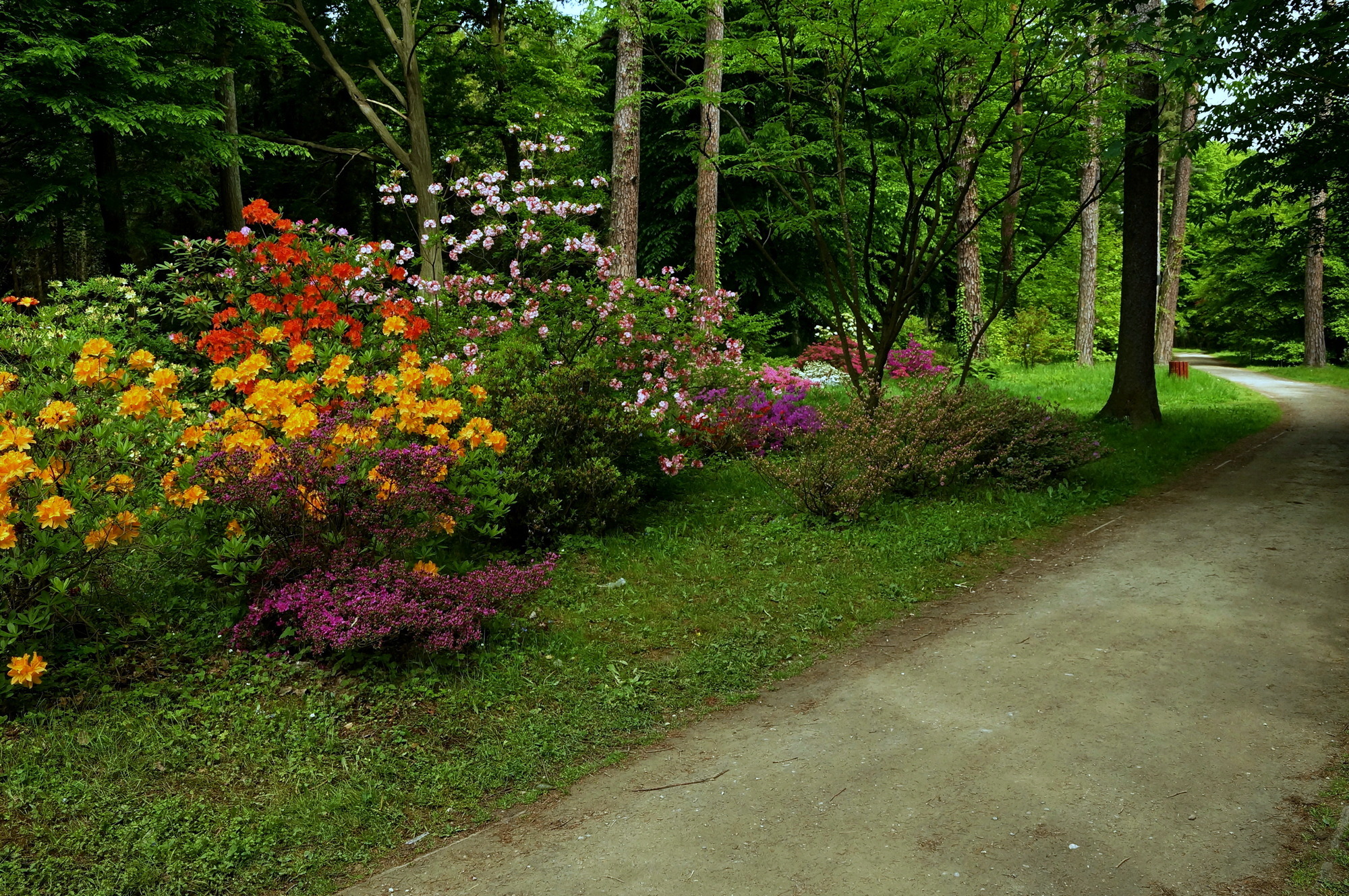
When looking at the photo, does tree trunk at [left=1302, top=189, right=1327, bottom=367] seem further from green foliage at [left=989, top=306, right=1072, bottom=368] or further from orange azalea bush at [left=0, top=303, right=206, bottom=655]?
orange azalea bush at [left=0, top=303, right=206, bottom=655]

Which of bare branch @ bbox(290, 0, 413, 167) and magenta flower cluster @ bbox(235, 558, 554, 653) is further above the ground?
bare branch @ bbox(290, 0, 413, 167)

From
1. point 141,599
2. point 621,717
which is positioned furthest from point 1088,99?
point 141,599

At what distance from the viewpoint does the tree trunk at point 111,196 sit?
1283 centimetres

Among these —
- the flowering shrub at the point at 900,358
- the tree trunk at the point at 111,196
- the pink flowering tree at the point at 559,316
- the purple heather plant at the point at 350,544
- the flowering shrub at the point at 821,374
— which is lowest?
the purple heather plant at the point at 350,544

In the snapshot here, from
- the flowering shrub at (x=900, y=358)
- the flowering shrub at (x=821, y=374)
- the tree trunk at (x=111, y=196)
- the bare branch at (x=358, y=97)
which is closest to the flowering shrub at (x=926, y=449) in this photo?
the flowering shrub at (x=900, y=358)

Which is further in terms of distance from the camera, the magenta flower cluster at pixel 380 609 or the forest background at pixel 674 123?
the forest background at pixel 674 123

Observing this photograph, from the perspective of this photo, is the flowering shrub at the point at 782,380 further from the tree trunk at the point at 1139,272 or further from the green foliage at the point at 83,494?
the green foliage at the point at 83,494

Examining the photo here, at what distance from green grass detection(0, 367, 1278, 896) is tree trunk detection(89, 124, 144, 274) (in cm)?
1064

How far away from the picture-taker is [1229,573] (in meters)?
6.00

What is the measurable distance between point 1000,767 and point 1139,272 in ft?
29.0

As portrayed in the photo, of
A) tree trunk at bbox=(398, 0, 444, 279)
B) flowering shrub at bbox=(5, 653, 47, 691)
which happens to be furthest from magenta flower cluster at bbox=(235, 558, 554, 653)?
tree trunk at bbox=(398, 0, 444, 279)

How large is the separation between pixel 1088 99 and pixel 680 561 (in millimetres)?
5564

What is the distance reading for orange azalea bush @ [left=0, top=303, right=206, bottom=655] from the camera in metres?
3.92

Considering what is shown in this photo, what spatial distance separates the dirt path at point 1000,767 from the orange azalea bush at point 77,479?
220 centimetres
